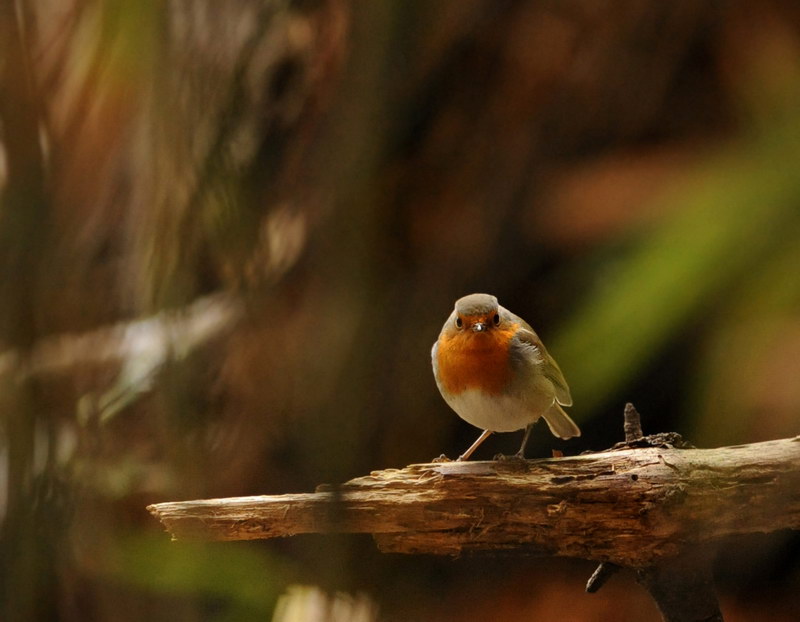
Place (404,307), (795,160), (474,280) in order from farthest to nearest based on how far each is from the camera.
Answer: (474,280), (404,307), (795,160)

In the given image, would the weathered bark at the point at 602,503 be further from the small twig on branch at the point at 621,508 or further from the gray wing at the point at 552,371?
the gray wing at the point at 552,371

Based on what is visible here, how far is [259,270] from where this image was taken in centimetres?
65

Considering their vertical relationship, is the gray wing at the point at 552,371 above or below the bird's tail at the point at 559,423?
above

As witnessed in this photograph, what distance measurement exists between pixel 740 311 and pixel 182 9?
42.5 inches

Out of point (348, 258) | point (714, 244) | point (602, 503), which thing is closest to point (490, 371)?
point (602, 503)

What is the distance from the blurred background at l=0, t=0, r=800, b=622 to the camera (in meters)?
0.58

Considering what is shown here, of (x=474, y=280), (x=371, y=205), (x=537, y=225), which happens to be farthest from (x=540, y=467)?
(x=371, y=205)

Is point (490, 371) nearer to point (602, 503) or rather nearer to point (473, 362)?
point (473, 362)

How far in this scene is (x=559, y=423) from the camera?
2.12 meters

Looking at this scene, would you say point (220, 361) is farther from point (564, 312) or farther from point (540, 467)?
point (564, 312)

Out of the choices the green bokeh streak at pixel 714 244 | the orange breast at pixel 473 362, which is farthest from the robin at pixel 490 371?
the green bokeh streak at pixel 714 244

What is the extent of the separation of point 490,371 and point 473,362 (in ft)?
0.14

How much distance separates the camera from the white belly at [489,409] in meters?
1.82

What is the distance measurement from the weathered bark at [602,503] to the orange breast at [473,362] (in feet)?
0.71
